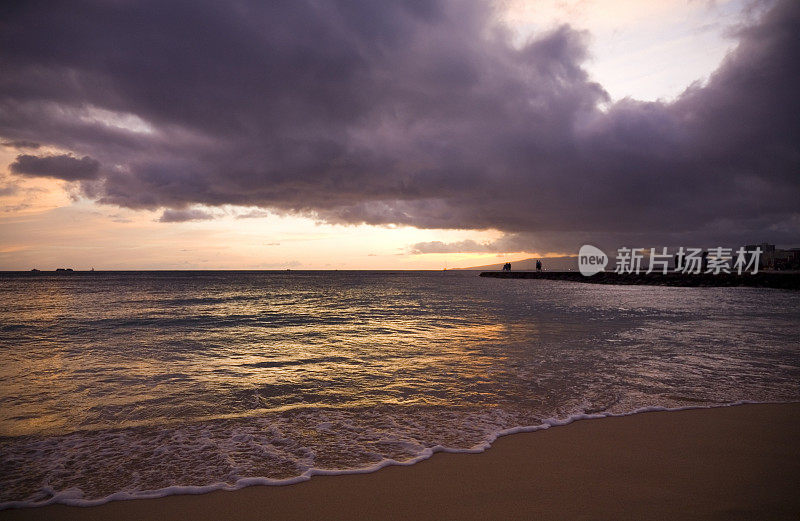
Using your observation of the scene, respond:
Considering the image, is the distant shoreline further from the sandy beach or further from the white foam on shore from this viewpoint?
the white foam on shore

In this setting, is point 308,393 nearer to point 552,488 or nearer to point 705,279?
point 552,488

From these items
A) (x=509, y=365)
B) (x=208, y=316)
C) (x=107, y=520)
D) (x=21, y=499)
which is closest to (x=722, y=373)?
(x=509, y=365)

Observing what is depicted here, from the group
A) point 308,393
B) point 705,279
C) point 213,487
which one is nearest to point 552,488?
point 213,487

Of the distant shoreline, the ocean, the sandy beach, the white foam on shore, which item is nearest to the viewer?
the sandy beach

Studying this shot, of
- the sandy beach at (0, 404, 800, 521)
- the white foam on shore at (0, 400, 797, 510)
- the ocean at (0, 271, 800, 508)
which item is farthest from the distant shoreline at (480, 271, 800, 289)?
the white foam on shore at (0, 400, 797, 510)

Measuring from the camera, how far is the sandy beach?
354 cm

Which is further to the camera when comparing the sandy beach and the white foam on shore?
the white foam on shore

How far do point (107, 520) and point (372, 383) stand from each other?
4971 mm

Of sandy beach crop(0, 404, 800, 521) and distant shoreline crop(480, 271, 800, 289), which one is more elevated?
distant shoreline crop(480, 271, 800, 289)

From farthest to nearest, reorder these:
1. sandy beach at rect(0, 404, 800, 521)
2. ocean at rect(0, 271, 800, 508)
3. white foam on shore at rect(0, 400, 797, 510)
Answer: ocean at rect(0, 271, 800, 508) < white foam on shore at rect(0, 400, 797, 510) < sandy beach at rect(0, 404, 800, 521)

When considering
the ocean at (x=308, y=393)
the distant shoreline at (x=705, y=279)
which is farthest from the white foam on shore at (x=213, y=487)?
the distant shoreline at (x=705, y=279)

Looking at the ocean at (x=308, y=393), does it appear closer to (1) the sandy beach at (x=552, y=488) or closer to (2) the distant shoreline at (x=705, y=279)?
(1) the sandy beach at (x=552, y=488)

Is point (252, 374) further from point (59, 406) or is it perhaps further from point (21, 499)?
point (21, 499)

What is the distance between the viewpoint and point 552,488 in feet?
12.9
